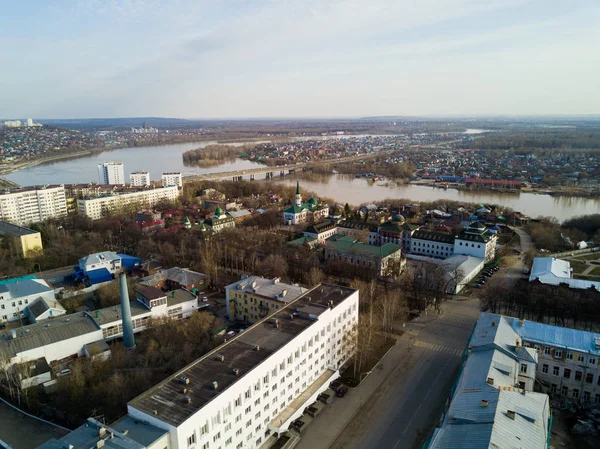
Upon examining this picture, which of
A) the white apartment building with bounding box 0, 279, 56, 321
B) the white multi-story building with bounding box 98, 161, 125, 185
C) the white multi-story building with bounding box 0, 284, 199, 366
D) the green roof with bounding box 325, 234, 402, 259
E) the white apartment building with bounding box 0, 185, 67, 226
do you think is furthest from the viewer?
the white multi-story building with bounding box 98, 161, 125, 185

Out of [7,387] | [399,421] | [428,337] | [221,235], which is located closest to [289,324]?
[399,421]

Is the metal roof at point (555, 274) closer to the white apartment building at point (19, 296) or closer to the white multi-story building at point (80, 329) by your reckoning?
the white multi-story building at point (80, 329)

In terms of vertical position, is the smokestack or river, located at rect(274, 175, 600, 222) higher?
the smokestack

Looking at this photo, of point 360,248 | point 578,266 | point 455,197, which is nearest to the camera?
point 578,266

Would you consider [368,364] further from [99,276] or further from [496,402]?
[99,276]

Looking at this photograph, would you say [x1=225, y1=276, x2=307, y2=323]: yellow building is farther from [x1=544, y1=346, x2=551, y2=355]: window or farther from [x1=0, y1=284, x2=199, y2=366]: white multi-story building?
[x1=544, y1=346, x2=551, y2=355]: window

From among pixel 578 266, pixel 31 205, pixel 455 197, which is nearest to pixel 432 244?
pixel 578 266

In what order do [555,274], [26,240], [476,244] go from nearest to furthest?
[555,274] < [476,244] < [26,240]

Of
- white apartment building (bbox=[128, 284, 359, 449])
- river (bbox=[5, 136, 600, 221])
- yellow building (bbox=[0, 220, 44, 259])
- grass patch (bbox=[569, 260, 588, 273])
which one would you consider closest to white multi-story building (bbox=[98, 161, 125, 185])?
river (bbox=[5, 136, 600, 221])
